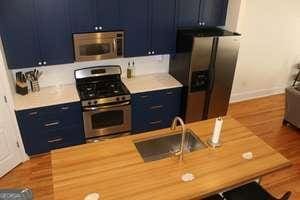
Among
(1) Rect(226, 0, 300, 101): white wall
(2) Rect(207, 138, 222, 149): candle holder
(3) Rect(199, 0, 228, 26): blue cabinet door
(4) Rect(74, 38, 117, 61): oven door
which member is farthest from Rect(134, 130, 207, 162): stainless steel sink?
(1) Rect(226, 0, 300, 101): white wall

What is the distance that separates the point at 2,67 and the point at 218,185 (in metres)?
2.73

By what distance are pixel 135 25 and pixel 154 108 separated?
4.25 feet

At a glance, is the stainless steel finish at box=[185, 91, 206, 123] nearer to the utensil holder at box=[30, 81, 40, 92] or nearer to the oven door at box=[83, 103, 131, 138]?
the oven door at box=[83, 103, 131, 138]

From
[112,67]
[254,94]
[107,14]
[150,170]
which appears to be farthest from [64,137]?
[254,94]

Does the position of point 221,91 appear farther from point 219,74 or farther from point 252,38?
point 252,38

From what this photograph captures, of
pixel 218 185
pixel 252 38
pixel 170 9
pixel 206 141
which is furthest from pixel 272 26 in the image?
pixel 218 185

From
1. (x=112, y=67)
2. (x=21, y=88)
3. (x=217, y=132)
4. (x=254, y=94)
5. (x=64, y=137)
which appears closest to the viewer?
(x=217, y=132)

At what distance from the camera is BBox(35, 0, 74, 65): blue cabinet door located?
3.26m

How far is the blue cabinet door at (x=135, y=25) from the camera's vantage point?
3676mm

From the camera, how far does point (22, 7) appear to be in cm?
312

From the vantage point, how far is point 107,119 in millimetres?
3869

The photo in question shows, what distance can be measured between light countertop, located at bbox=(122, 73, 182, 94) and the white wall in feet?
4.71

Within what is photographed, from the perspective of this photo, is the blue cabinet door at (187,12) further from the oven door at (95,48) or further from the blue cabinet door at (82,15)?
the blue cabinet door at (82,15)

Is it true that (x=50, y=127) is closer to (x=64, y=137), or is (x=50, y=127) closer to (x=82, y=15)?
(x=64, y=137)
